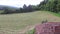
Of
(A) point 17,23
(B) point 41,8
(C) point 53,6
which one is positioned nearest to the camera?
(A) point 17,23

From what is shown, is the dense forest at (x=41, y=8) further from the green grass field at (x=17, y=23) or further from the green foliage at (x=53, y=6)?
the green grass field at (x=17, y=23)

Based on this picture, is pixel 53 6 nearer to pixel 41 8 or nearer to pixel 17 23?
pixel 41 8

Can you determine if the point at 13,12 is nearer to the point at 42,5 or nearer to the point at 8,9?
the point at 8,9

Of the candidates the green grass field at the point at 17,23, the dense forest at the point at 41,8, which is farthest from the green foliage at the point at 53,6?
the green grass field at the point at 17,23

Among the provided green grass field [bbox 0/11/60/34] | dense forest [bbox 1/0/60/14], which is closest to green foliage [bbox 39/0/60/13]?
dense forest [bbox 1/0/60/14]

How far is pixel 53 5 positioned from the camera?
14.9 metres

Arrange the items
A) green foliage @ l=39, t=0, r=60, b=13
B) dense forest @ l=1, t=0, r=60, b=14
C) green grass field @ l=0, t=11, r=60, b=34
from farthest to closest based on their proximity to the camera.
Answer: green foliage @ l=39, t=0, r=60, b=13, dense forest @ l=1, t=0, r=60, b=14, green grass field @ l=0, t=11, r=60, b=34

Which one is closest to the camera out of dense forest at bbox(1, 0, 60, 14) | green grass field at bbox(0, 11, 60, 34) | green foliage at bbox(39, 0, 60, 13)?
green grass field at bbox(0, 11, 60, 34)

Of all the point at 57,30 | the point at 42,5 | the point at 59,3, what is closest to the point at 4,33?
the point at 57,30

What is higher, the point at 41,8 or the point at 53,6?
the point at 53,6

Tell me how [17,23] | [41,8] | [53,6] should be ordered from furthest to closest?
[41,8] < [53,6] < [17,23]

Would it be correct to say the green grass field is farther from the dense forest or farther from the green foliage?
the green foliage

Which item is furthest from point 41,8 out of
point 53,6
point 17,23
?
point 17,23

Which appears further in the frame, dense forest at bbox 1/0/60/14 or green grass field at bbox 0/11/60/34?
dense forest at bbox 1/0/60/14
